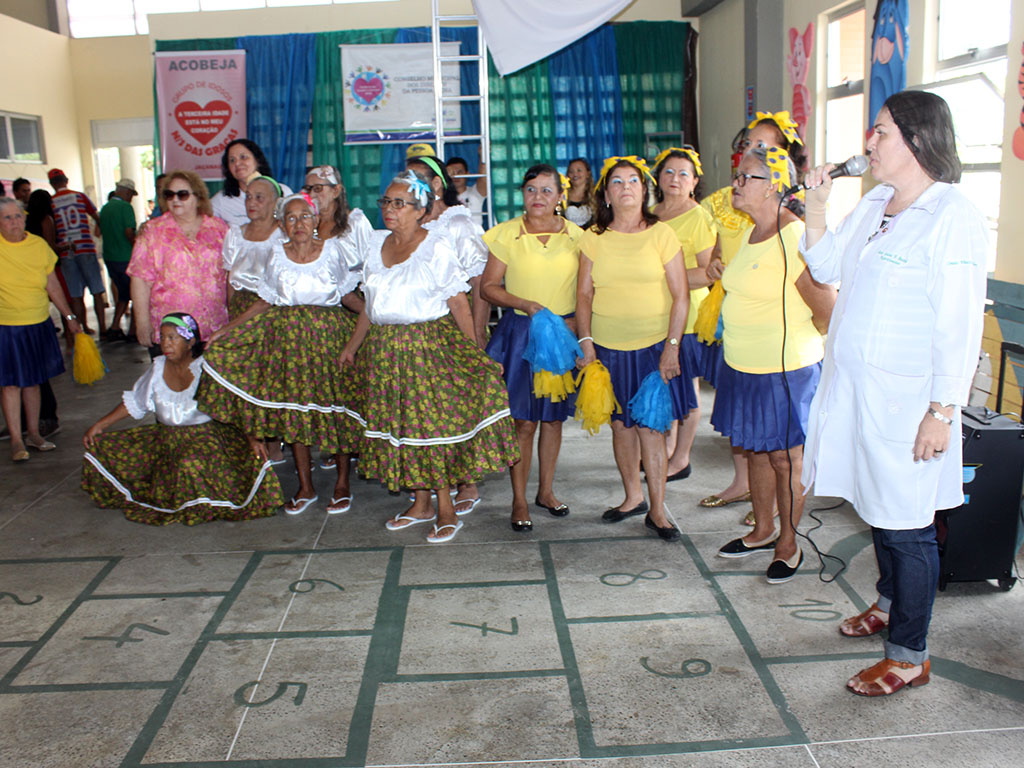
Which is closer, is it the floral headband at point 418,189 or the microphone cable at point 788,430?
the microphone cable at point 788,430

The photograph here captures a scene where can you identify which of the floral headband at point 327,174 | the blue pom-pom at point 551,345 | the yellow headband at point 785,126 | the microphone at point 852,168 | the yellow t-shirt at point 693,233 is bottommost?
the blue pom-pom at point 551,345

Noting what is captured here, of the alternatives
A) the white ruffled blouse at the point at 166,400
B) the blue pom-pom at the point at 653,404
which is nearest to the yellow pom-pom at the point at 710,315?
the blue pom-pom at the point at 653,404

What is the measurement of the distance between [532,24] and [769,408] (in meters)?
4.43

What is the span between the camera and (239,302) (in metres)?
4.57

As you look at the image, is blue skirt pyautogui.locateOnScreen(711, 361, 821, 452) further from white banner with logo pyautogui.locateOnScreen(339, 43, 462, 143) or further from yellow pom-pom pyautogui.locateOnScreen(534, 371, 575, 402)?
white banner with logo pyautogui.locateOnScreen(339, 43, 462, 143)

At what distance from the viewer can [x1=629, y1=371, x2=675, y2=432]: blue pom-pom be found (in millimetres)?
3672

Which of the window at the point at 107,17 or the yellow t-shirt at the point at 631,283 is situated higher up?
the window at the point at 107,17

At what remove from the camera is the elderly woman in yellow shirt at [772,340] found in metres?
3.13

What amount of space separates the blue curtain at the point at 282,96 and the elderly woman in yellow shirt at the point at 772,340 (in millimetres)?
8008

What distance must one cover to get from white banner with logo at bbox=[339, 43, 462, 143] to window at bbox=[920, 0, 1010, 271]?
19.4ft

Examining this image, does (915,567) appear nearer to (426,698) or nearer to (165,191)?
(426,698)

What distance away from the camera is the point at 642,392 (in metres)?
3.70

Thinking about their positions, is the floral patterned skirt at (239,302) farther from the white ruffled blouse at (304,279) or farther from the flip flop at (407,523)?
the flip flop at (407,523)

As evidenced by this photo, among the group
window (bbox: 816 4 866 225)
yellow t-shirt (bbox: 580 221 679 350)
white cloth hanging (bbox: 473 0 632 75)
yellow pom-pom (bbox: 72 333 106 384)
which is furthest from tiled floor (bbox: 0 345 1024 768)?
white cloth hanging (bbox: 473 0 632 75)
